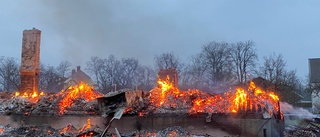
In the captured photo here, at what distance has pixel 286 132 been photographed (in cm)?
906

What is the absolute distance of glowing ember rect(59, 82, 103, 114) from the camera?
29.3 ft

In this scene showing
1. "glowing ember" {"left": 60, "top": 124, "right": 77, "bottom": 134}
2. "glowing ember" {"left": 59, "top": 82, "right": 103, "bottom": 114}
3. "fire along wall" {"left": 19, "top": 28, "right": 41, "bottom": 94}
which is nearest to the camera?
"glowing ember" {"left": 60, "top": 124, "right": 77, "bottom": 134}

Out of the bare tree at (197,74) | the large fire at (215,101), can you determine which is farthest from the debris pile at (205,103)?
the bare tree at (197,74)

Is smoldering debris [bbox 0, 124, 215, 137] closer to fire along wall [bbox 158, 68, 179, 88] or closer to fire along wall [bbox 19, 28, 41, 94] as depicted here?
fire along wall [bbox 19, 28, 41, 94]

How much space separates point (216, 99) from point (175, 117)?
1.84 metres

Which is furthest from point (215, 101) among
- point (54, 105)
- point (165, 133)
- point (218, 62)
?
point (218, 62)

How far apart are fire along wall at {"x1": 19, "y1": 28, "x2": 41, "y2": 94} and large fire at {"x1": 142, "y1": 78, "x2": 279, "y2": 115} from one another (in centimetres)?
602

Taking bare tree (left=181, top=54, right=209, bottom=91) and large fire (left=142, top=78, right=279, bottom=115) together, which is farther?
bare tree (left=181, top=54, right=209, bottom=91)

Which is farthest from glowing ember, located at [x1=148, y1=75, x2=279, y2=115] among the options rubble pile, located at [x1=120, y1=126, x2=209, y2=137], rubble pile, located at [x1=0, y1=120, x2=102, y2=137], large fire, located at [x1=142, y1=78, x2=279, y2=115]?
rubble pile, located at [x1=0, y1=120, x2=102, y2=137]

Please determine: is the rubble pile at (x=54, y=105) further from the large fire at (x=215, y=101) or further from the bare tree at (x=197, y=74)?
the bare tree at (x=197, y=74)

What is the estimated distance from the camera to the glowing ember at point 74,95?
8.92m

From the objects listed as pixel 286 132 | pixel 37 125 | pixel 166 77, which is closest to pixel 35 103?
pixel 37 125

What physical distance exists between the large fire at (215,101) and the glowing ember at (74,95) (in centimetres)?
286

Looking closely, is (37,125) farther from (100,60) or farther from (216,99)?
(100,60)
